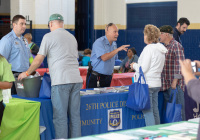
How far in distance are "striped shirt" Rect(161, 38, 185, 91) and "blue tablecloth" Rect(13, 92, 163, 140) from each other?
21.0 inches

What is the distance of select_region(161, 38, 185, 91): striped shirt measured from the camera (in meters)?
5.20

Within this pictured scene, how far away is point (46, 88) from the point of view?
4336 mm

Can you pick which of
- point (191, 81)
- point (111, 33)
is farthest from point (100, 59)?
point (191, 81)

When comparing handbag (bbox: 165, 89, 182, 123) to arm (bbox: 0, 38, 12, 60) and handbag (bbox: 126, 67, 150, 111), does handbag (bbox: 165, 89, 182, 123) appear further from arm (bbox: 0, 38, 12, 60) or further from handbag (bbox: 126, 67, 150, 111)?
arm (bbox: 0, 38, 12, 60)

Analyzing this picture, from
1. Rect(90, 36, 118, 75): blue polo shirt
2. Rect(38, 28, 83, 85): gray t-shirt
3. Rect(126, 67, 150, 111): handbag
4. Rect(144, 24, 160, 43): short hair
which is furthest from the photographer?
Rect(90, 36, 118, 75): blue polo shirt

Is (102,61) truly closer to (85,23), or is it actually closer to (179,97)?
(179,97)

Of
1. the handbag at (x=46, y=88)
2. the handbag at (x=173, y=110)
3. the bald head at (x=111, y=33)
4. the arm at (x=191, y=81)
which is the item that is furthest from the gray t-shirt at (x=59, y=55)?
the arm at (x=191, y=81)

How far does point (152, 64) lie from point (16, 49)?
1.60 metres

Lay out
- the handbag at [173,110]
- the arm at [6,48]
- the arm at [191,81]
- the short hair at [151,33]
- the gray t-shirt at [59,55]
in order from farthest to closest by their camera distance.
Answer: the handbag at [173,110]
the short hair at [151,33]
the arm at [6,48]
the gray t-shirt at [59,55]
the arm at [191,81]

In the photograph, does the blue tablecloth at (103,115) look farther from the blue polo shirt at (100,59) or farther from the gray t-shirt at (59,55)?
the blue polo shirt at (100,59)

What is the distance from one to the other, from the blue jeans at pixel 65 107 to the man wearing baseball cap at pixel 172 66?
1377 millimetres

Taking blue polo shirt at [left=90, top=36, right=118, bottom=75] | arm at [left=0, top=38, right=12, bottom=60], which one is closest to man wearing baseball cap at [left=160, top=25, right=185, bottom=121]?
blue polo shirt at [left=90, top=36, right=118, bottom=75]

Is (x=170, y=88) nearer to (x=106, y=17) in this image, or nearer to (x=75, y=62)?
(x=75, y=62)

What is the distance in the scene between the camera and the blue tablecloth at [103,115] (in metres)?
4.39
